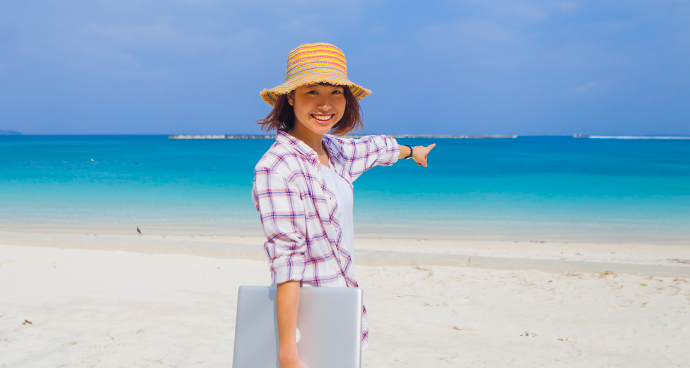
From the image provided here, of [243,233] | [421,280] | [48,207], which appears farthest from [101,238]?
[48,207]

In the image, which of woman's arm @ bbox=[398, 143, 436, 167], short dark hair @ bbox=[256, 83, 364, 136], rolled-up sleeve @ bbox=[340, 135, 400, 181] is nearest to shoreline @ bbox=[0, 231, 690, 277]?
woman's arm @ bbox=[398, 143, 436, 167]

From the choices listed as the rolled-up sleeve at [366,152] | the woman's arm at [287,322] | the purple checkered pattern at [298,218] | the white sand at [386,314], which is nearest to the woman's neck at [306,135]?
the purple checkered pattern at [298,218]

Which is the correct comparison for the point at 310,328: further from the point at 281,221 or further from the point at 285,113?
the point at 285,113

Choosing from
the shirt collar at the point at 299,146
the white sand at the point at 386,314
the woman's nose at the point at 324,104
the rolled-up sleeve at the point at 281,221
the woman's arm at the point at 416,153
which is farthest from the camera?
the white sand at the point at 386,314

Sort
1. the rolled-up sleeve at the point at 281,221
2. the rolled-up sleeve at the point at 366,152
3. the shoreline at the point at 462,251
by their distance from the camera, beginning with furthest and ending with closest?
the shoreline at the point at 462,251 → the rolled-up sleeve at the point at 366,152 → the rolled-up sleeve at the point at 281,221

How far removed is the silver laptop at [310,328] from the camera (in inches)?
47.9

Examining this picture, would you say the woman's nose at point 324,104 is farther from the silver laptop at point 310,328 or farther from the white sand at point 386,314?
the white sand at point 386,314

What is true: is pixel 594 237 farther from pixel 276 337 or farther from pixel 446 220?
pixel 276 337

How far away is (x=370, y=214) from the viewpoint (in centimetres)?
1139

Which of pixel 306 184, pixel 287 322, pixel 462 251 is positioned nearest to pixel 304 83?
pixel 306 184

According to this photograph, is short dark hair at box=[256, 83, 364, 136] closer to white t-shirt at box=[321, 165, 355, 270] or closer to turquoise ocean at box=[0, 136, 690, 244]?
white t-shirt at box=[321, 165, 355, 270]

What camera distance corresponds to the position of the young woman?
1.19m

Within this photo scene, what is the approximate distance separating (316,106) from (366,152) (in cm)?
48

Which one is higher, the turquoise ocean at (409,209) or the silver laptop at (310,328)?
the turquoise ocean at (409,209)
